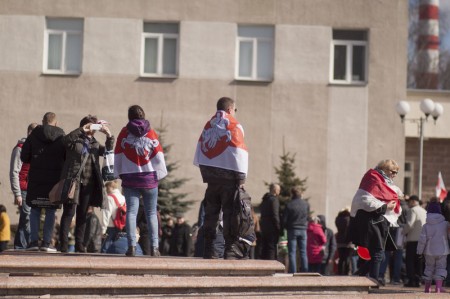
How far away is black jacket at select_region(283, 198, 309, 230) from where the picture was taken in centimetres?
2738

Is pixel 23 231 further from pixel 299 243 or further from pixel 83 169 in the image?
pixel 299 243

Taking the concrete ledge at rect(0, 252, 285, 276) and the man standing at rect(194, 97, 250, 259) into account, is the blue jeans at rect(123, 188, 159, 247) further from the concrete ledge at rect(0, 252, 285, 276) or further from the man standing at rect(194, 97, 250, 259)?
the concrete ledge at rect(0, 252, 285, 276)

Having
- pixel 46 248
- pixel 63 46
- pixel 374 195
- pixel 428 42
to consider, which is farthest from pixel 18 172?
pixel 428 42

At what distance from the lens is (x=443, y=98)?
1671 inches

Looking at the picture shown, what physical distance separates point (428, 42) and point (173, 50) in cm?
3204

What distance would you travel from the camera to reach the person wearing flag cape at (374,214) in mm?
19312

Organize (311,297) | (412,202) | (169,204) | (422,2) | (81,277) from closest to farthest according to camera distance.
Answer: (81,277), (311,297), (412,202), (169,204), (422,2)

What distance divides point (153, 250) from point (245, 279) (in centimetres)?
230

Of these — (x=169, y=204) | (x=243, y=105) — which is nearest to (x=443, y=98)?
(x=243, y=105)

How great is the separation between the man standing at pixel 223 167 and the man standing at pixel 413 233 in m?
10.1

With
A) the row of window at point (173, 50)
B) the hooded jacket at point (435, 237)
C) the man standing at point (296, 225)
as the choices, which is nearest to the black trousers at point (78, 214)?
the hooded jacket at point (435, 237)

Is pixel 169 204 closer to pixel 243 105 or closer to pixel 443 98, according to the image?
pixel 243 105

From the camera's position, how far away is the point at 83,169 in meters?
17.9

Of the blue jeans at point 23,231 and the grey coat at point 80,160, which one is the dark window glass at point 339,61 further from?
the grey coat at point 80,160
